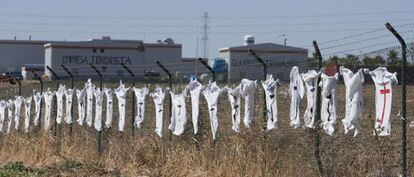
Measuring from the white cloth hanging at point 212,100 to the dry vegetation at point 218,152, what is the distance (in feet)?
0.71

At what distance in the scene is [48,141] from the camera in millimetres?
15922

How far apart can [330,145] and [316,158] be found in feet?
1.09

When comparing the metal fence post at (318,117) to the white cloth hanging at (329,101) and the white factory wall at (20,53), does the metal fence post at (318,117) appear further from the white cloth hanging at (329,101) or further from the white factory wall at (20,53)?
the white factory wall at (20,53)

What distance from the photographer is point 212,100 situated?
11391mm

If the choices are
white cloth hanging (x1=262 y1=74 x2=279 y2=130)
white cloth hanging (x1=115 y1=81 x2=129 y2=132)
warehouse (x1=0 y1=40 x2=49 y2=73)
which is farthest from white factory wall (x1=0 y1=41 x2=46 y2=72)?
white cloth hanging (x1=262 y1=74 x2=279 y2=130)

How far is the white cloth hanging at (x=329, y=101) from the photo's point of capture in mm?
9000

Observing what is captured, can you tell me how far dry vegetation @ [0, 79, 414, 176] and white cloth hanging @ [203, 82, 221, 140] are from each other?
22 centimetres

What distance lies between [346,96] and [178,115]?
164 inches

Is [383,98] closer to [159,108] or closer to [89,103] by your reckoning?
[159,108]

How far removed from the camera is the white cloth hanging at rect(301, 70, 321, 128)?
9273 millimetres

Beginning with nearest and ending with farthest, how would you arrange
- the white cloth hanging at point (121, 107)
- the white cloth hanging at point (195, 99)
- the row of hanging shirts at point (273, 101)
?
the row of hanging shirts at point (273, 101) < the white cloth hanging at point (195, 99) < the white cloth hanging at point (121, 107)

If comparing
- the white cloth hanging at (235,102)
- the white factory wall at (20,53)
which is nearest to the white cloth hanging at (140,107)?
the white cloth hanging at (235,102)

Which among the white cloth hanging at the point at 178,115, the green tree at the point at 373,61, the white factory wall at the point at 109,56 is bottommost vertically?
the white cloth hanging at the point at 178,115

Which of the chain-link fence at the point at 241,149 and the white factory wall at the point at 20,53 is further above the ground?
the white factory wall at the point at 20,53
